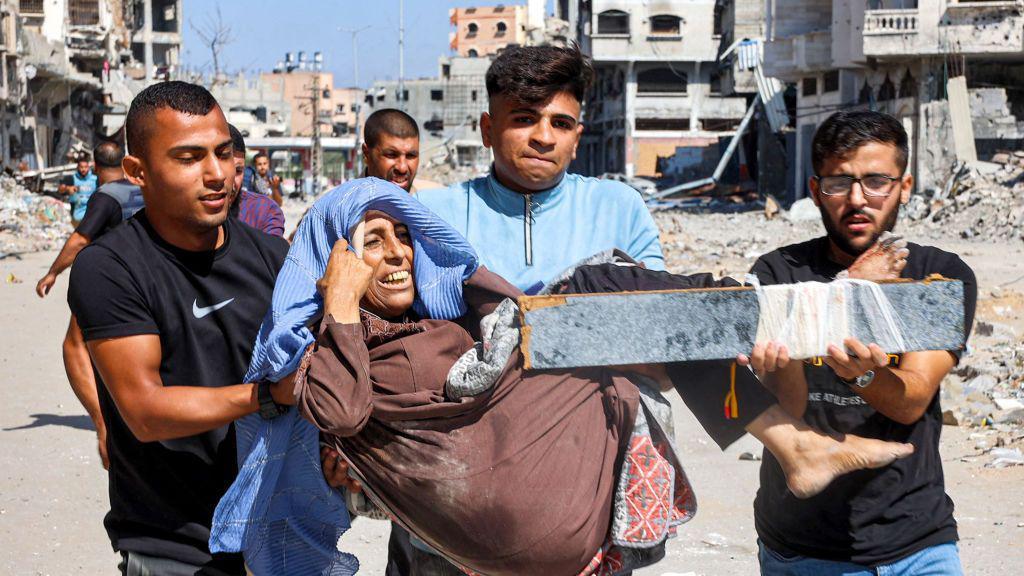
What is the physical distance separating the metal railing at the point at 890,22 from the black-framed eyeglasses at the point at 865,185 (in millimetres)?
27205

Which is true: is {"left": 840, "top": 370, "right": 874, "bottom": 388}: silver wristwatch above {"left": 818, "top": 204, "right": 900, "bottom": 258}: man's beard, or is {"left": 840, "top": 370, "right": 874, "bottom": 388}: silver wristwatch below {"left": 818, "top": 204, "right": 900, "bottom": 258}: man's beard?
below

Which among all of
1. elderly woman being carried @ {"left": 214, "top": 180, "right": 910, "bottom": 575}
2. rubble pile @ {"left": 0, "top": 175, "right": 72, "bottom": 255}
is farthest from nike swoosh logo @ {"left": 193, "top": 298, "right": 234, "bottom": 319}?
rubble pile @ {"left": 0, "top": 175, "right": 72, "bottom": 255}

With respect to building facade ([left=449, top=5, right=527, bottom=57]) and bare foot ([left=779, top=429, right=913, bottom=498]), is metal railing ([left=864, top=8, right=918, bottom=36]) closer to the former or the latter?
bare foot ([left=779, top=429, right=913, bottom=498])

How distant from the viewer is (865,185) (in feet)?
9.38

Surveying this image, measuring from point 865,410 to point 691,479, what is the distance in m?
3.74

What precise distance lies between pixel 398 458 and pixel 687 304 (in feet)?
2.32

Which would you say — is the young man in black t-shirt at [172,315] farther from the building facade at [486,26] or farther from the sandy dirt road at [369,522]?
the building facade at [486,26]

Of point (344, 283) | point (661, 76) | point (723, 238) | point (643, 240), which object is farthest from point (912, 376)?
point (661, 76)

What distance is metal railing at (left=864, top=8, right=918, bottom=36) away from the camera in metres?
28.0

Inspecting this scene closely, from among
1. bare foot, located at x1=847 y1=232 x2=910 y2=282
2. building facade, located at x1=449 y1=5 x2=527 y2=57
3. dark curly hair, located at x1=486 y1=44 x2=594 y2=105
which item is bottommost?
bare foot, located at x1=847 y1=232 x2=910 y2=282

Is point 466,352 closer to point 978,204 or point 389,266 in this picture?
point 389,266

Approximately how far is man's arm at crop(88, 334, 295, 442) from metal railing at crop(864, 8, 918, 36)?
28.0 m

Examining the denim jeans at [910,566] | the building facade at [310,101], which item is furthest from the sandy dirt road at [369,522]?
the building facade at [310,101]

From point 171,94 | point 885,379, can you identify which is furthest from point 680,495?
point 171,94
